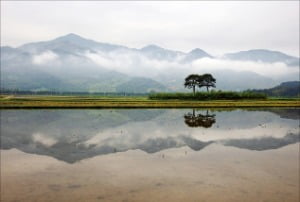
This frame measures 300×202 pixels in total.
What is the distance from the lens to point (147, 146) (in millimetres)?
30328

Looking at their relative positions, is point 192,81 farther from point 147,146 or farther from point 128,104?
point 147,146

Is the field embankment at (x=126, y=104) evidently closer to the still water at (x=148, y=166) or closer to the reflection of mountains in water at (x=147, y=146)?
the still water at (x=148, y=166)

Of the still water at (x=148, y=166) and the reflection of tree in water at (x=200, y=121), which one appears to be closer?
the still water at (x=148, y=166)

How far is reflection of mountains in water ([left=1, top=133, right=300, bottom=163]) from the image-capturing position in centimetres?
2669

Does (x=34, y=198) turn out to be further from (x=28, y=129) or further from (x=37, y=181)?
(x=28, y=129)

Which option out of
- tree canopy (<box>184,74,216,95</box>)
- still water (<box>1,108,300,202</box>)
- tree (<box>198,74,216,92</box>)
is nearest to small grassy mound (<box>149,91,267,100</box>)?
tree (<box>198,74,216,92</box>)

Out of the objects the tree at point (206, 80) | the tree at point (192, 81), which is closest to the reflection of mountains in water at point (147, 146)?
the tree at point (206, 80)

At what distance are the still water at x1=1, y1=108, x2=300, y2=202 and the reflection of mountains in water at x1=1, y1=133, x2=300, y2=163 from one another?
0.26 ft

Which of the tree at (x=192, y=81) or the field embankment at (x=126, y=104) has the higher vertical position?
the tree at (x=192, y=81)

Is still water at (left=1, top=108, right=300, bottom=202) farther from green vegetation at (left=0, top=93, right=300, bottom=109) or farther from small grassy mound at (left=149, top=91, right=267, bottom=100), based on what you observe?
small grassy mound at (left=149, top=91, right=267, bottom=100)

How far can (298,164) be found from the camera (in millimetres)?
23266

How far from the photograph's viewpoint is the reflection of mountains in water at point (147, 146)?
2669 centimetres

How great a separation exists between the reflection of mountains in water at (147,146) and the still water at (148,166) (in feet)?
0.26

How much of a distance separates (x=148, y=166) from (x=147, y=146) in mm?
7604
